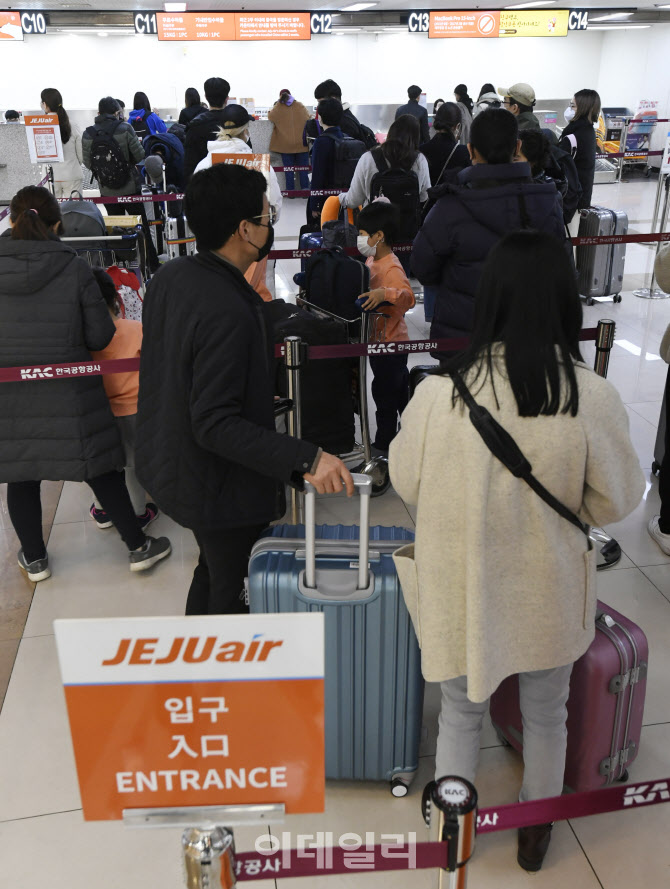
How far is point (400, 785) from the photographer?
90.1 inches

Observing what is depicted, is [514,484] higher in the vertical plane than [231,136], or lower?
lower

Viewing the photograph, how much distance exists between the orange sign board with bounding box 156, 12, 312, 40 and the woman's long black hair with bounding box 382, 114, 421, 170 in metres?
10.1

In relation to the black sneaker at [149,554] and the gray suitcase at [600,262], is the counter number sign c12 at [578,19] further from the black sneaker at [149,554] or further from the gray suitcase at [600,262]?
the black sneaker at [149,554]

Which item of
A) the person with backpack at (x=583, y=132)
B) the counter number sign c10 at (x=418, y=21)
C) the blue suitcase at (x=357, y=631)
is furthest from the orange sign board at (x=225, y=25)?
the blue suitcase at (x=357, y=631)

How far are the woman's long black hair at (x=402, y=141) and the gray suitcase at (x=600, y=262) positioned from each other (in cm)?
190

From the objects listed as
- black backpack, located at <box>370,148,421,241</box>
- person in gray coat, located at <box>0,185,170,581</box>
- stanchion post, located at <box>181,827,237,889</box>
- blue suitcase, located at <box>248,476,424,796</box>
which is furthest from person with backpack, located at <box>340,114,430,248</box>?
stanchion post, located at <box>181,827,237,889</box>

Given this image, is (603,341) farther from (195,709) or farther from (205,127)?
(205,127)

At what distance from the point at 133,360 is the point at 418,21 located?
14.9 meters

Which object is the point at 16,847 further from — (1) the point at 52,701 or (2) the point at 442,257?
(2) the point at 442,257

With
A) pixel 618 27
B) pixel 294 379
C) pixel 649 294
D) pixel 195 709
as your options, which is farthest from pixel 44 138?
pixel 618 27

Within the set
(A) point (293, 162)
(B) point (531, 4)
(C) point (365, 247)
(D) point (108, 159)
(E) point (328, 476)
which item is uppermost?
(B) point (531, 4)

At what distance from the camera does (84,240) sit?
528 centimetres

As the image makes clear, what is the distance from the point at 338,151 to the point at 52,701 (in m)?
5.39

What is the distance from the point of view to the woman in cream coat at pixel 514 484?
154cm
